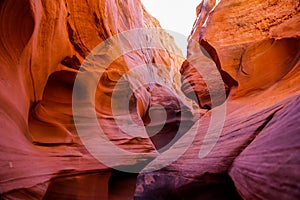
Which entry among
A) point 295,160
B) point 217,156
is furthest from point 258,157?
point 217,156

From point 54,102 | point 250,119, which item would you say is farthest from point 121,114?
point 250,119

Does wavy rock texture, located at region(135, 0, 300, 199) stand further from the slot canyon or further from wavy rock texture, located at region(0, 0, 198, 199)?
wavy rock texture, located at region(0, 0, 198, 199)

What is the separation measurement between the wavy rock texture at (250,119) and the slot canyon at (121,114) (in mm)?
27

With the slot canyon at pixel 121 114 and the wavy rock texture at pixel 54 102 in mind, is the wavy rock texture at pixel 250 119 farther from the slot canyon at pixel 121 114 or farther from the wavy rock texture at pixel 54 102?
the wavy rock texture at pixel 54 102

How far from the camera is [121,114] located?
7.47 meters

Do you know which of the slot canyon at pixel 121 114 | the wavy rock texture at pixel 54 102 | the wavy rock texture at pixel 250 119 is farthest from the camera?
the wavy rock texture at pixel 54 102

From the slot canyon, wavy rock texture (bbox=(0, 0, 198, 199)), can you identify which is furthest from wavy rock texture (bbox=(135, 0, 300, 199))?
wavy rock texture (bbox=(0, 0, 198, 199))

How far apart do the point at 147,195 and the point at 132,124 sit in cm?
228

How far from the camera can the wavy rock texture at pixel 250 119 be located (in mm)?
2633

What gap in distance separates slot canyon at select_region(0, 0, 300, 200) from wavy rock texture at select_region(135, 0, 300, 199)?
27 millimetres

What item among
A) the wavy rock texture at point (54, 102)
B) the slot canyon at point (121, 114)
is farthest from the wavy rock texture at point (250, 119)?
the wavy rock texture at point (54, 102)

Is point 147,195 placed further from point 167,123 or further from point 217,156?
point 167,123

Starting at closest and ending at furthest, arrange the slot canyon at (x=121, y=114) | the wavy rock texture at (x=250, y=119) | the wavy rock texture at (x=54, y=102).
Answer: the wavy rock texture at (x=250, y=119), the slot canyon at (x=121, y=114), the wavy rock texture at (x=54, y=102)

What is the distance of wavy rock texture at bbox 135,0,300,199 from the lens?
263cm
